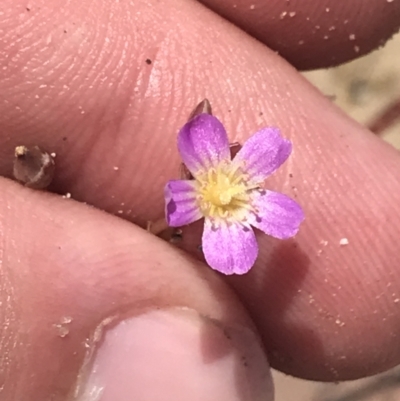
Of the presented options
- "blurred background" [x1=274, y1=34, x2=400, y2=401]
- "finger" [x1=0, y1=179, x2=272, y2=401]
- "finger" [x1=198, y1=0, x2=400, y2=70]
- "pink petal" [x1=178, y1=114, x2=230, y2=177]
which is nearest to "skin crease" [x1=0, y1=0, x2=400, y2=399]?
"finger" [x1=0, y1=179, x2=272, y2=401]

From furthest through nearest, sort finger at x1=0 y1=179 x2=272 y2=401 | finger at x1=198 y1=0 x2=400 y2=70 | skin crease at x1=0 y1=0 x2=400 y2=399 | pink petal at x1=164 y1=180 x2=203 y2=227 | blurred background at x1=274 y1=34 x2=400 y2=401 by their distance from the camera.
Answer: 1. blurred background at x1=274 y1=34 x2=400 y2=401
2. finger at x1=198 y1=0 x2=400 y2=70
3. skin crease at x1=0 y1=0 x2=400 y2=399
4. finger at x1=0 y1=179 x2=272 y2=401
5. pink petal at x1=164 y1=180 x2=203 y2=227

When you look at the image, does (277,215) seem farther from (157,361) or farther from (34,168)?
(34,168)

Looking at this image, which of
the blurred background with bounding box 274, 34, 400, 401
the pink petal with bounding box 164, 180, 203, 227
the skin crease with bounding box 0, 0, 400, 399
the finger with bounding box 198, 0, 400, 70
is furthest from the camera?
the blurred background with bounding box 274, 34, 400, 401

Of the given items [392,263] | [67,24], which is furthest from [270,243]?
[67,24]

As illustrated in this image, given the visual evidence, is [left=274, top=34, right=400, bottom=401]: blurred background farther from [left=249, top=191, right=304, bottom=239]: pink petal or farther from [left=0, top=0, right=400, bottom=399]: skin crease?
[left=249, top=191, right=304, bottom=239]: pink petal

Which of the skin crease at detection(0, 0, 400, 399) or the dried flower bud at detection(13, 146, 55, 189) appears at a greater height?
the skin crease at detection(0, 0, 400, 399)

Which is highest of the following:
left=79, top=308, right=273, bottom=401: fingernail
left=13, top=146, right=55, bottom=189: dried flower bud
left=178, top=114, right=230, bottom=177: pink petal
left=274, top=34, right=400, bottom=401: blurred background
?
left=274, top=34, right=400, bottom=401: blurred background

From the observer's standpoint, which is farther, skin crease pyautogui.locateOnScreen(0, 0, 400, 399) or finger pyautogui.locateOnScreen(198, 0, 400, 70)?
finger pyautogui.locateOnScreen(198, 0, 400, 70)

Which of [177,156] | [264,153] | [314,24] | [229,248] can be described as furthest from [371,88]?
[229,248]
